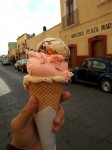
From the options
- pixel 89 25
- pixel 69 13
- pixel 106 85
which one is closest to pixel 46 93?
pixel 106 85

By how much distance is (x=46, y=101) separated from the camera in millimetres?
1748

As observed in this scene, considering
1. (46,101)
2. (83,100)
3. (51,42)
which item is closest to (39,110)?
(46,101)

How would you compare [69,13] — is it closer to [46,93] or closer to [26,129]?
[46,93]

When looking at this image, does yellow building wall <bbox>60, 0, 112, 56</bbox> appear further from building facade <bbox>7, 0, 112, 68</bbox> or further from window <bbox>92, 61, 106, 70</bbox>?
window <bbox>92, 61, 106, 70</bbox>

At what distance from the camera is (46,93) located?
1.75m

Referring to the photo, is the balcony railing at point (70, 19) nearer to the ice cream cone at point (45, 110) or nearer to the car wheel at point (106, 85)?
the car wheel at point (106, 85)

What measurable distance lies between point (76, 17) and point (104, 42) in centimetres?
435

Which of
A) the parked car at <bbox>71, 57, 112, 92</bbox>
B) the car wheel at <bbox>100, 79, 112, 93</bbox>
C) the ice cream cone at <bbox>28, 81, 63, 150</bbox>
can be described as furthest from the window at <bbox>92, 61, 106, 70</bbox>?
the ice cream cone at <bbox>28, 81, 63, 150</bbox>

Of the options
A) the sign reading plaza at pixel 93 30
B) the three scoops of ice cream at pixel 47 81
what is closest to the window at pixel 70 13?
the sign reading plaza at pixel 93 30

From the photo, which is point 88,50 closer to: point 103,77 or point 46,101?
point 103,77

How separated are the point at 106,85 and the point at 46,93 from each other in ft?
26.0

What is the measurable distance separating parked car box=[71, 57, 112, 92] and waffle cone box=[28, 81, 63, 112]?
7.68 meters

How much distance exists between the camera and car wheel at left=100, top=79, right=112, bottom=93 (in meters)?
9.10

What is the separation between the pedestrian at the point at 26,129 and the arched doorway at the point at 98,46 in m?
12.7
